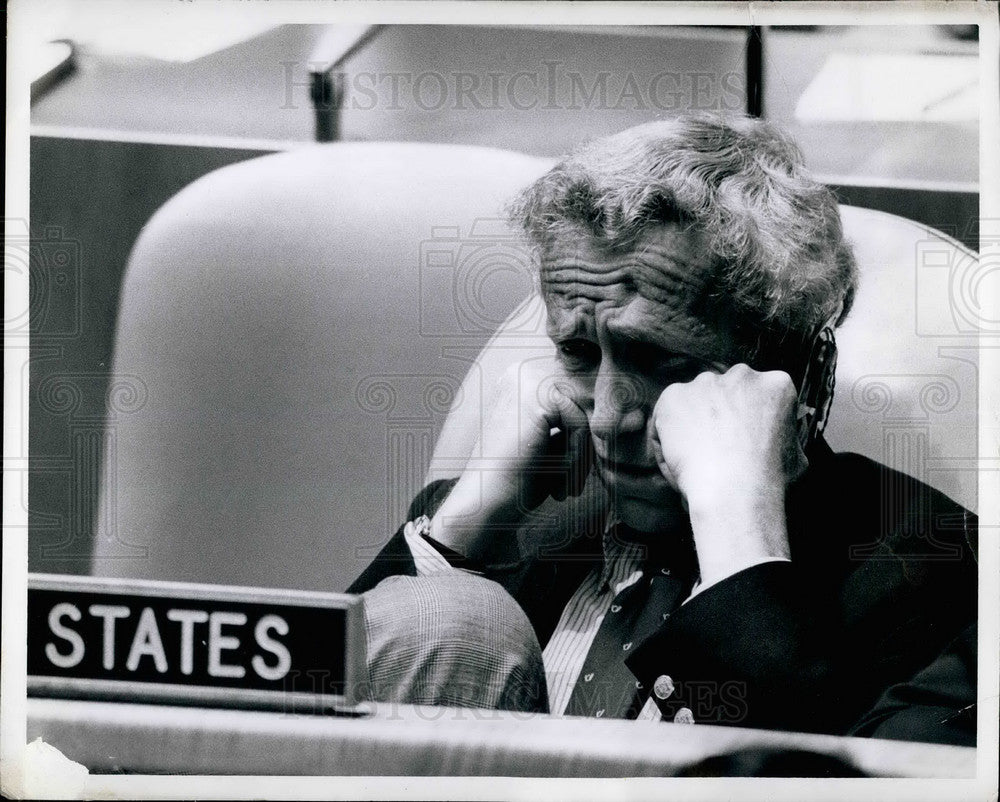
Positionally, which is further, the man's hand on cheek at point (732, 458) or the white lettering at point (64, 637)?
the white lettering at point (64, 637)

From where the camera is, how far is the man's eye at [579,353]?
2.81 metres

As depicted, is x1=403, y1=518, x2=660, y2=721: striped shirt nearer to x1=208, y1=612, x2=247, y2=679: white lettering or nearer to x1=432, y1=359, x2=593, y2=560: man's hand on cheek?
x1=432, y1=359, x2=593, y2=560: man's hand on cheek

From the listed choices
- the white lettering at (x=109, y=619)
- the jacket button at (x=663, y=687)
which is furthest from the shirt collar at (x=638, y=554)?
the white lettering at (x=109, y=619)

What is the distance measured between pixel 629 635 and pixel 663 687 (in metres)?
0.16

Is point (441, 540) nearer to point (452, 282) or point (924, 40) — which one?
point (452, 282)

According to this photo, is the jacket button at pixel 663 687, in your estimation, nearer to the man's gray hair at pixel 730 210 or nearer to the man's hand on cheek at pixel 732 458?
the man's hand on cheek at pixel 732 458

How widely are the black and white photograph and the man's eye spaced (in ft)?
0.05

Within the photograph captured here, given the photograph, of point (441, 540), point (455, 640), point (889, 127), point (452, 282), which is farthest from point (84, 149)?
point (889, 127)

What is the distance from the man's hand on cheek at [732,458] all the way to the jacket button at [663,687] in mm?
295

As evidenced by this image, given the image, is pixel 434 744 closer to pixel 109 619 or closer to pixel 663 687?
pixel 663 687

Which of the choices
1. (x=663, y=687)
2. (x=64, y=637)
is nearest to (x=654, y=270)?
(x=663, y=687)

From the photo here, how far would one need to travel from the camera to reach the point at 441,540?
9.30ft

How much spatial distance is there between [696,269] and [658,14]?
2.47ft

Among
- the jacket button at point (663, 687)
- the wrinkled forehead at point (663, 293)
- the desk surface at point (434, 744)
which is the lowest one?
the desk surface at point (434, 744)
